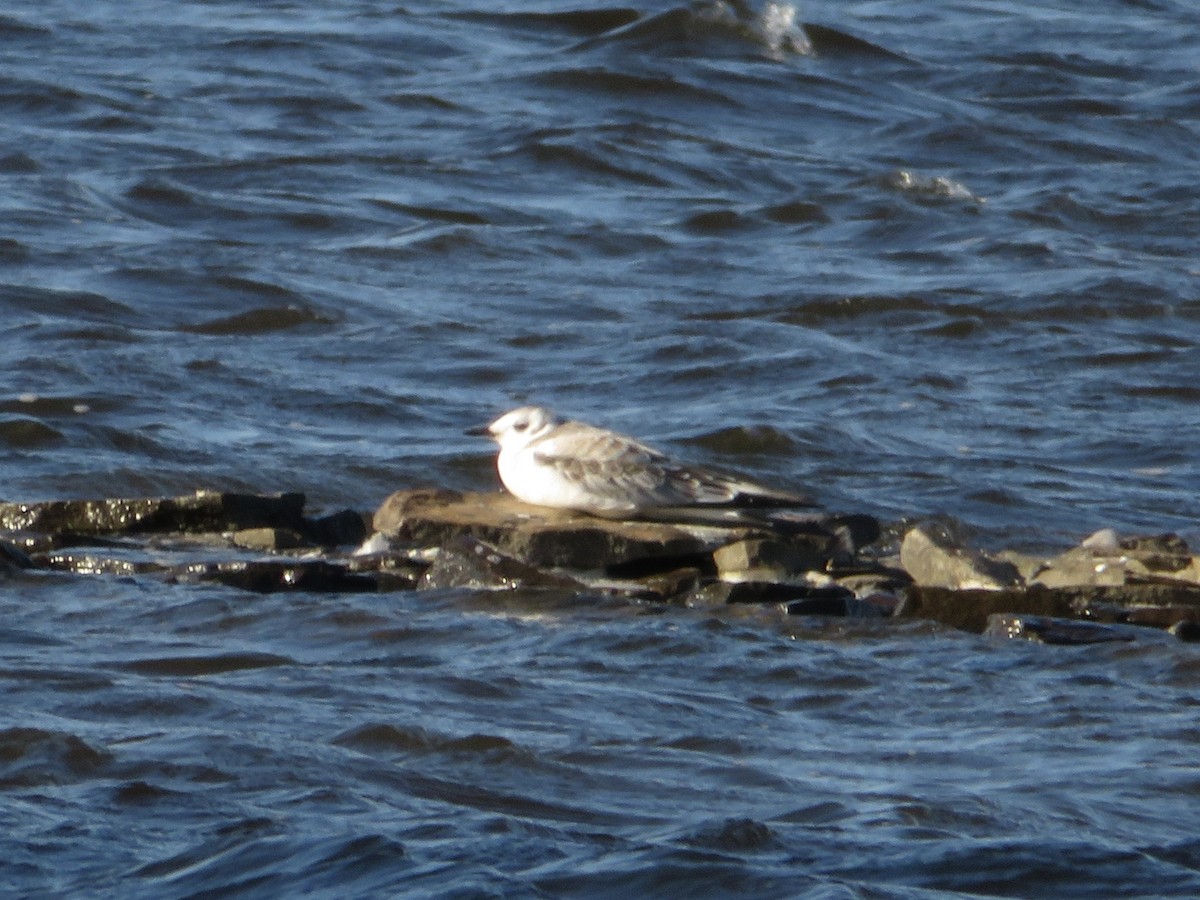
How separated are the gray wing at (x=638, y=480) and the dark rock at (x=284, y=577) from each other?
796 mm

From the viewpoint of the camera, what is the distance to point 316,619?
6902mm

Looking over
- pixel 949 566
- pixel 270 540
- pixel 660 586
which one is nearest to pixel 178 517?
pixel 270 540

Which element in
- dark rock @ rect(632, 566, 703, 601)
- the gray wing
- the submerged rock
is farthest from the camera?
the gray wing

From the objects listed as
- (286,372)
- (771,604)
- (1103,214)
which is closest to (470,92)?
(1103,214)

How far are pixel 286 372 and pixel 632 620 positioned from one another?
442 cm

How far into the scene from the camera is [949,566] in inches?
290

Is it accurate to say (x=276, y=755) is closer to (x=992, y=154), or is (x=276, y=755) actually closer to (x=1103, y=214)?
(x=1103, y=214)

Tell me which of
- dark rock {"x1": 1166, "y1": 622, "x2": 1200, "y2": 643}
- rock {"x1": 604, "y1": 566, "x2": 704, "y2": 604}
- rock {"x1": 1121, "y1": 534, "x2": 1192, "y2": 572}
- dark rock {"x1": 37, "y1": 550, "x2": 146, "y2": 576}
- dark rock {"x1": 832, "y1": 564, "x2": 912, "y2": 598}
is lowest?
dark rock {"x1": 37, "y1": 550, "x2": 146, "y2": 576}

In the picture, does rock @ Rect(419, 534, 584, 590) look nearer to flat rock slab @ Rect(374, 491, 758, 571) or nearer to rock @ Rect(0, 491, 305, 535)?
flat rock slab @ Rect(374, 491, 758, 571)

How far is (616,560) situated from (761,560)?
0.43 metres

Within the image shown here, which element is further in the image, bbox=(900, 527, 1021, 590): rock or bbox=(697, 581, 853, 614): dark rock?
bbox=(900, 527, 1021, 590): rock

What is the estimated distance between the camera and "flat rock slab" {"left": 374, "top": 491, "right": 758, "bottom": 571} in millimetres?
7527

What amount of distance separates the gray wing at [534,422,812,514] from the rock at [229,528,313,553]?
0.81m

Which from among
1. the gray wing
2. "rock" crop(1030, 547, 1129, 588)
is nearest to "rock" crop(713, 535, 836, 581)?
the gray wing
